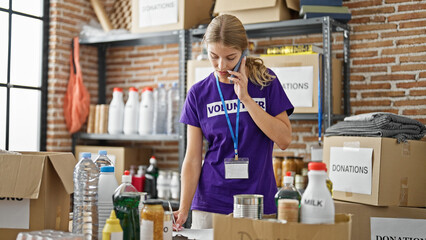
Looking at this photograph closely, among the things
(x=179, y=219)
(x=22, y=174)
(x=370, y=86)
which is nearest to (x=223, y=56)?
(x=179, y=219)

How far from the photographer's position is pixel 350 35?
3.56 m

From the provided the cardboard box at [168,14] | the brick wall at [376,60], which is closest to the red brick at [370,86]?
the brick wall at [376,60]

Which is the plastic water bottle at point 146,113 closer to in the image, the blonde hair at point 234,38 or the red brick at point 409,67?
the red brick at point 409,67

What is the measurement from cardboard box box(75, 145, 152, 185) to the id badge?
2051mm

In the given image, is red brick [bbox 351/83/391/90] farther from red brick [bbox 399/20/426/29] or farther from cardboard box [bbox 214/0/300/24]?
cardboard box [bbox 214/0/300/24]

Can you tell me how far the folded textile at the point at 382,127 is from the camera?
8.62 feet

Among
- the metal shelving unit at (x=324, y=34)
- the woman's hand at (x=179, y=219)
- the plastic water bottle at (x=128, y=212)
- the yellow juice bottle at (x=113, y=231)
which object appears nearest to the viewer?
the yellow juice bottle at (x=113, y=231)

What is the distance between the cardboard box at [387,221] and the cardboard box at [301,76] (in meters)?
0.82

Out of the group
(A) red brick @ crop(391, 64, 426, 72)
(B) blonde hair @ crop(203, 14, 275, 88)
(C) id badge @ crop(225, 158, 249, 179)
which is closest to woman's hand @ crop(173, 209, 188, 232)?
(C) id badge @ crop(225, 158, 249, 179)

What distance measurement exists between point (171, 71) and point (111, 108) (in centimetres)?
59

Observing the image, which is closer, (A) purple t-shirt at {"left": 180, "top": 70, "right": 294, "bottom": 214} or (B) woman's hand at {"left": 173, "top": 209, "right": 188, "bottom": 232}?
(B) woman's hand at {"left": 173, "top": 209, "right": 188, "bottom": 232}

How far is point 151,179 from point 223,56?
2.22m

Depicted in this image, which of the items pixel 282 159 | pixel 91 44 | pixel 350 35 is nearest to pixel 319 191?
pixel 282 159

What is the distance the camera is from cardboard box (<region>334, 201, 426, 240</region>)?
260cm
